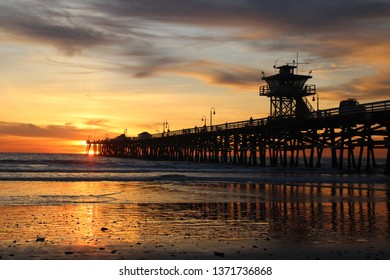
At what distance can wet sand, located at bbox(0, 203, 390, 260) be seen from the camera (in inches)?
325

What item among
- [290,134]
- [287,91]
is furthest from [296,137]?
[287,91]

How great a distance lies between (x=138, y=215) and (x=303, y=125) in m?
32.1

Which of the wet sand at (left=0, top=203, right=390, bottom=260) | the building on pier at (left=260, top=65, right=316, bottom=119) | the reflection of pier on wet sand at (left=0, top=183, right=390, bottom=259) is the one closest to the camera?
the wet sand at (left=0, top=203, right=390, bottom=260)

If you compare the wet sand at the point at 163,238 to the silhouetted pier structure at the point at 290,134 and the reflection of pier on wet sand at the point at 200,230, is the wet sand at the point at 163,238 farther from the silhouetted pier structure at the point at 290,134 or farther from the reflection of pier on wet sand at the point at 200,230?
the silhouetted pier structure at the point at 290,134

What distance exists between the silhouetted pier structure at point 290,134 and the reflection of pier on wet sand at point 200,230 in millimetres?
20179

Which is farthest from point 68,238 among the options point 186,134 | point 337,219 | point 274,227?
point 186,134

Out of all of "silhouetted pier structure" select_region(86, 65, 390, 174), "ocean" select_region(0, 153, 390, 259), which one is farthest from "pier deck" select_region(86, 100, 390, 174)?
"ocean" select_region(0, 153, 390, 259)

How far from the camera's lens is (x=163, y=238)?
9.65m

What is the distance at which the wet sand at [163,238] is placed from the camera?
8.26m

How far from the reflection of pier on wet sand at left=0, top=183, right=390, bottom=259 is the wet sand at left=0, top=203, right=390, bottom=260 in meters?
0.02

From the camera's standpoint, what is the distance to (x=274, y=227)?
11.1 meters

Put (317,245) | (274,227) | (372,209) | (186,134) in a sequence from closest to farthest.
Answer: (317,245)
(274,227)
(372,209)
(186,134)

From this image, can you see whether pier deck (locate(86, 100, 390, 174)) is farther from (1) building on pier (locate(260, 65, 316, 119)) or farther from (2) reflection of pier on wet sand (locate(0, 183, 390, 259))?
(2) reflection of pier on wet sand (locate(0, 183, 390, 259))
